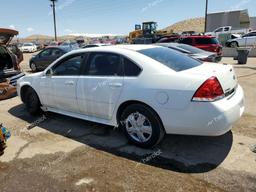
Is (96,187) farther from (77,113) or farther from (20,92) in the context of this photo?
(20,92)

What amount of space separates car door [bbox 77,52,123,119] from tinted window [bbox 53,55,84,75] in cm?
23

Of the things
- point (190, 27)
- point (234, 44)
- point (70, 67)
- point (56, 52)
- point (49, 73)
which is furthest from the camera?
point (190, 27)

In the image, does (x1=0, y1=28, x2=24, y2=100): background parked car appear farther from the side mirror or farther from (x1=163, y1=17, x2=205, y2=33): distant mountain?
(x1=163, y1=17, x2=205, y2=33): distant mountain

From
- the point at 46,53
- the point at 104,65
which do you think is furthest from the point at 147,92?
the point at 46,53

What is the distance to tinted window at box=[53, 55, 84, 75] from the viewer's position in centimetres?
452

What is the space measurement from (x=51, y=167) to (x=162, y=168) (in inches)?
60.7

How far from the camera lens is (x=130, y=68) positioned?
3793 millimetres

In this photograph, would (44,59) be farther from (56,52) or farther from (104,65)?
(104,65)

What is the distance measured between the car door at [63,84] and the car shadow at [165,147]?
46cm

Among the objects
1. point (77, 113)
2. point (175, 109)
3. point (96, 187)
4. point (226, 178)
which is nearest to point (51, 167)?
point (96, 187)

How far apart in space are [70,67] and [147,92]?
1851mm

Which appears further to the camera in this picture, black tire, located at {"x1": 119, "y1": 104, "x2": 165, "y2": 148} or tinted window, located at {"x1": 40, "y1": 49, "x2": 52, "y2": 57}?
tinted window, located at {"x1": 40, "y1": 49, "x2": 52, "y2": 57}

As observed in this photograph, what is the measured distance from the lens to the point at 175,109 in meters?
3.32

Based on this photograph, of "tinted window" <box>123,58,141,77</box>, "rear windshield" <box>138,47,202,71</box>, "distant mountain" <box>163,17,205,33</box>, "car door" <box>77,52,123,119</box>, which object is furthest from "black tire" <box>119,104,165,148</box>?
"distant mountain" <box>163,17,205,33</box>
